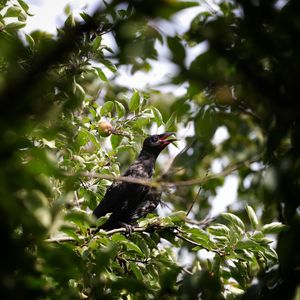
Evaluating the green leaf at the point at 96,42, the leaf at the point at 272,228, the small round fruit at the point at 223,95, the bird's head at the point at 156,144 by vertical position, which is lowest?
the bird's head at the point at 156,144

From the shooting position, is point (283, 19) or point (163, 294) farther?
point (163, 294)

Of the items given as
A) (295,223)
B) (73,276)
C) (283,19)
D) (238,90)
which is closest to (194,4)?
(283,19)

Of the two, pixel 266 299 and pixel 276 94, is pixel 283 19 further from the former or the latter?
pixel 266 299

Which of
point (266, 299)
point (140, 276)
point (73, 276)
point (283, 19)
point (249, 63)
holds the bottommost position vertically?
point (140, 276)

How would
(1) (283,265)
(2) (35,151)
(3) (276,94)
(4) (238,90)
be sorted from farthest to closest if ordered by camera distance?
(4) (238,90) → (1) (283,265) → (3) (276,94) → (2) (35,151)

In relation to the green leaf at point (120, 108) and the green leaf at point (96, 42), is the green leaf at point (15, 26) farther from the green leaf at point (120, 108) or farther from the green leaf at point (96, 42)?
the green leaf at point (120, 108)

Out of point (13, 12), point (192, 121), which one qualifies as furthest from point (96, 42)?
point (192, 121)

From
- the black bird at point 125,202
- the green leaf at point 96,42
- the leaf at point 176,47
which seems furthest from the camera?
the black bird at point 125,202

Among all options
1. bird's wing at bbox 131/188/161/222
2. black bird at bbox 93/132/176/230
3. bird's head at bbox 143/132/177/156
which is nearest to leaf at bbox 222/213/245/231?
bird's wing at bbox 131/188/161/222

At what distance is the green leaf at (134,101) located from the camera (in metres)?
3.69

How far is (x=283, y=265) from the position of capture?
4.38 ft

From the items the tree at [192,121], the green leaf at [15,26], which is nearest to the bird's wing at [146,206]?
the green leaf at [15,26]

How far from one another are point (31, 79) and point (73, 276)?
3.22 feet

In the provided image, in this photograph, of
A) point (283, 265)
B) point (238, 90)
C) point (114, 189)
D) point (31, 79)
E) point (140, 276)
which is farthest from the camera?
point (114, 189)
